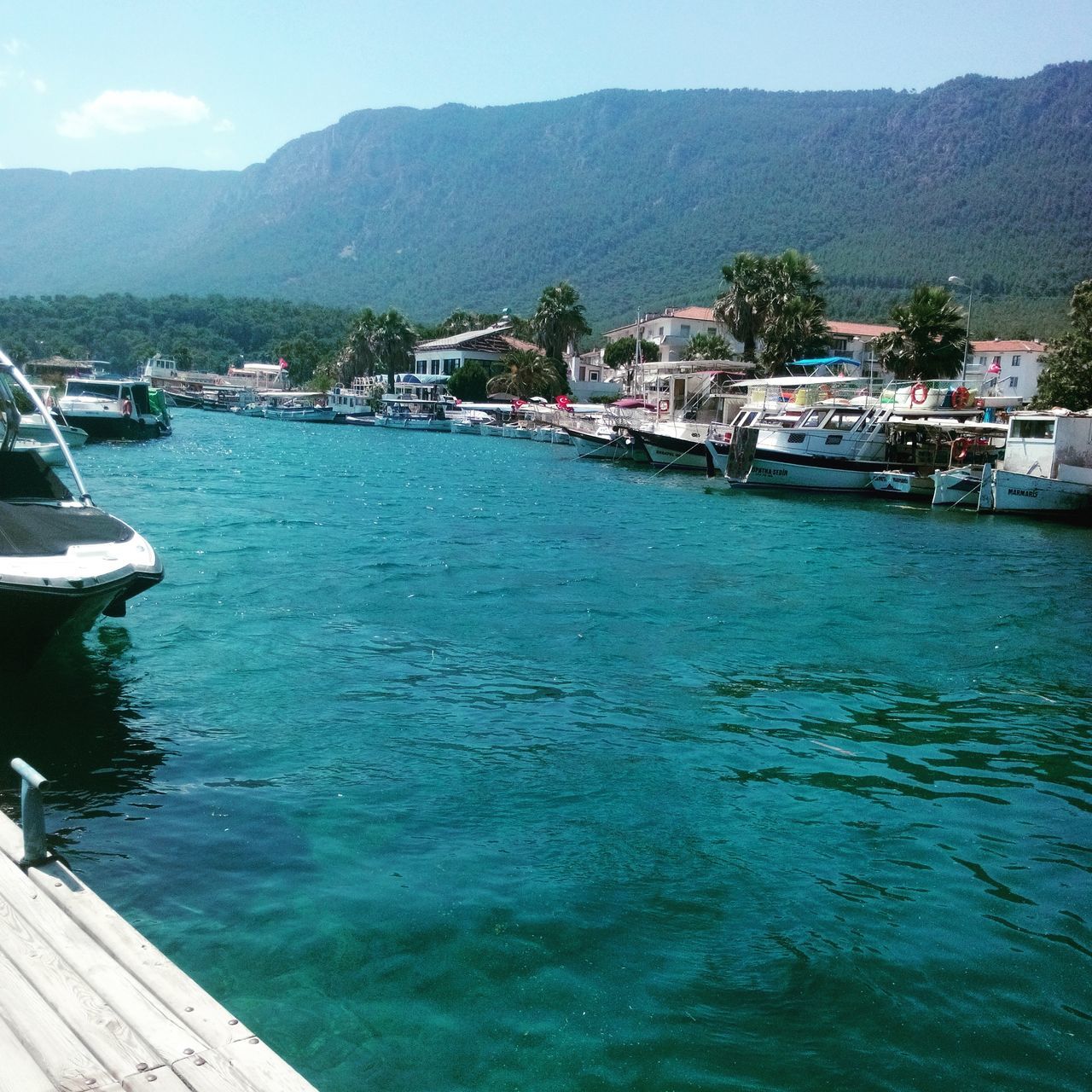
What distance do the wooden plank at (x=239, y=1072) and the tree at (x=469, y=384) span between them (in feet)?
345

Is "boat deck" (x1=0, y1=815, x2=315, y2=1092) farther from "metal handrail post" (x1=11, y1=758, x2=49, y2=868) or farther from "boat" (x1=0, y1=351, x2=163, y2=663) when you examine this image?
"boat" (x1=0, y1=351, x2=163, y2=663)

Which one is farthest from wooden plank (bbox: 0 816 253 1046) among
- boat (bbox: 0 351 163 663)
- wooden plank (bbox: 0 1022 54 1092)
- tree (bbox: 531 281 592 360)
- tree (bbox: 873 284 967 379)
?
tree (bbox: 531 281 592 360)

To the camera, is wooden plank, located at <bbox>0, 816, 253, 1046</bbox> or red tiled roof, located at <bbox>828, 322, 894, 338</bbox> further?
red tiled roof, located at <bbox>828, 322, 894, 338</bbox>

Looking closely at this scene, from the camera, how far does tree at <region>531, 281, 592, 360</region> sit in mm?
94156

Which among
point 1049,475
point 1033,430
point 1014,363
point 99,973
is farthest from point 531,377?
point 99,973

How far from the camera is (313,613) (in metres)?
16.4

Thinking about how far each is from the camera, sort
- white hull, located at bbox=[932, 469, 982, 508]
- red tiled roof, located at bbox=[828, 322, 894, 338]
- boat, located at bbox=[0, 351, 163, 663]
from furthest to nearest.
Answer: red tiled roof, located at bbox=[828, 322, 894, 338]
white hull, located at bbox=[932, 469, 982, 508]
boat, located at bbox=[0, 351, 163, 663]

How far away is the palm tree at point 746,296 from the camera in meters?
66.9

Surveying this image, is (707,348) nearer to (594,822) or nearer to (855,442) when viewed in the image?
(855,442)

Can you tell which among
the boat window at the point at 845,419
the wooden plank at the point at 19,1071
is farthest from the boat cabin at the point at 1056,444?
the wooden plank at the point at 19,1071

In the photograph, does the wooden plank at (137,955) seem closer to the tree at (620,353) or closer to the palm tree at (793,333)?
the palm tree at (793,333)

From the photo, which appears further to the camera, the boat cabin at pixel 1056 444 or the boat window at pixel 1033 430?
the boat window at pixel 1033 430

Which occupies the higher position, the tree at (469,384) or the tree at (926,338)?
the tree at (926,338)

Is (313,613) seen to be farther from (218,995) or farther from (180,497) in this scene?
(180,497)
